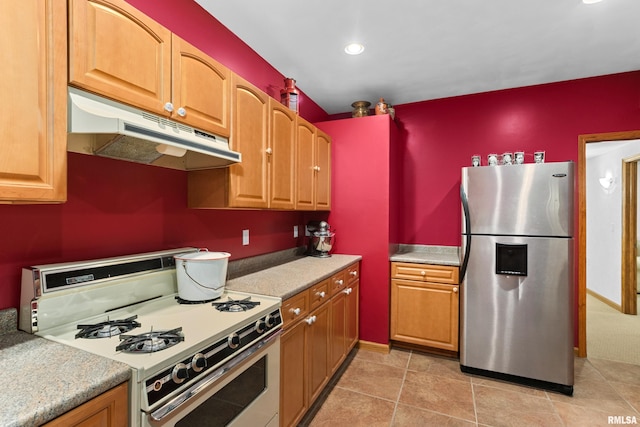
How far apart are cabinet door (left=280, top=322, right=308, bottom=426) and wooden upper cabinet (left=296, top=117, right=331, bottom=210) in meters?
1.05

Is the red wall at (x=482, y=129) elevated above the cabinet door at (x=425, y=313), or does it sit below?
above

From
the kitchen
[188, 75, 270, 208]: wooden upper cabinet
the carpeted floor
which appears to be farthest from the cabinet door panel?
the carpeted floor

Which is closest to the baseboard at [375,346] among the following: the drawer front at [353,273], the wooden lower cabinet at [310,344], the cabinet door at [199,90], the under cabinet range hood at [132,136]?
the wooden lower cabinet at [310,344]

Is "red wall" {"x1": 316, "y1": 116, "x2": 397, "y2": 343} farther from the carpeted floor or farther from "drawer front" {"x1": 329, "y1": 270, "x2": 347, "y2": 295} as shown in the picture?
the carpeted floor

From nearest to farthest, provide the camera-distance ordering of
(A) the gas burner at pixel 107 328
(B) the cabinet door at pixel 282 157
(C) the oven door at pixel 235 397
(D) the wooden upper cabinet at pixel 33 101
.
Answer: (D) the wooden upper cabinet at pixel 33 101 < (C) the oven door at pixel 235 397 < (A) the gas burner at pixel 107 328 < (B) the cabinet door at pixel 282 157

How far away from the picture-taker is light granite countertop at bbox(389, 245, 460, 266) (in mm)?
2881

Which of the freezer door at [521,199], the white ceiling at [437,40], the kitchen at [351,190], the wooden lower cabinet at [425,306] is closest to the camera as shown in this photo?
the kitchen at [351,190]

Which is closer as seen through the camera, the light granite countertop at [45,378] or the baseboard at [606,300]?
the light granite countertop at [45,378]

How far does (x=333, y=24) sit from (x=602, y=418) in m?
3.19

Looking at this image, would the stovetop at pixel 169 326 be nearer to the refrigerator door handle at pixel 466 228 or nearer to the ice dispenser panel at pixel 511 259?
the refrigerator door handle at pixel 466 228

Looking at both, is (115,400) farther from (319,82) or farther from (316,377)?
(319,82)

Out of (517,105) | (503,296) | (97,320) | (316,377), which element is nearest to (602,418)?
(503,296)

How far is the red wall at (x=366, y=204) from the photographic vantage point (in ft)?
9.72

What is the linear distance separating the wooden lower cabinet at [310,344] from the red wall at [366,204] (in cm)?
42
